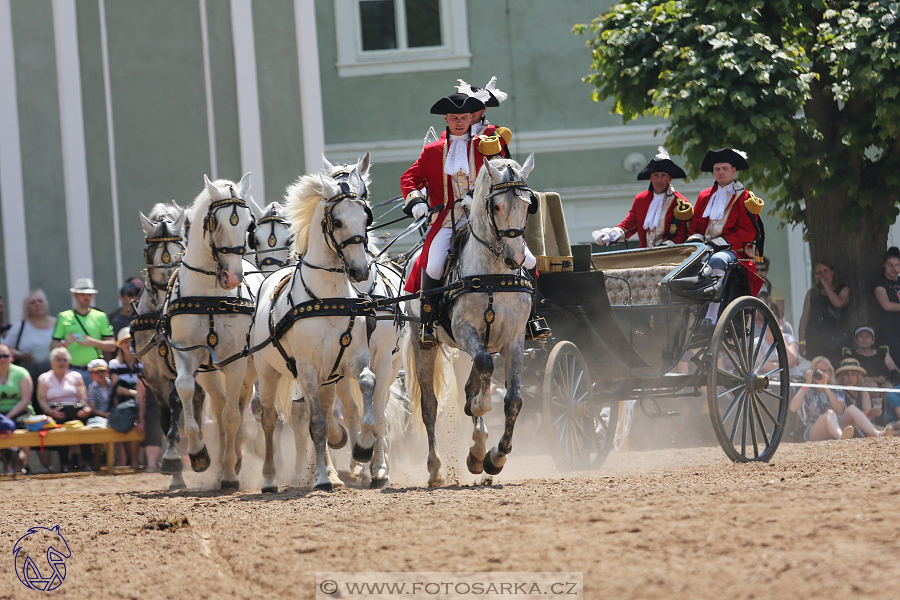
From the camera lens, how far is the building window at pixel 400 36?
614 inches

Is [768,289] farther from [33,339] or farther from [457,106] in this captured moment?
[33,339]

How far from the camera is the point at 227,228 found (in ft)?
26.4

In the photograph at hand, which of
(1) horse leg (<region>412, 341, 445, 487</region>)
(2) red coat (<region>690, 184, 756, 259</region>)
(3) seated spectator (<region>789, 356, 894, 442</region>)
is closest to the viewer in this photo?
(1) horse leg (<region>412, 341, 445, 487</region>)

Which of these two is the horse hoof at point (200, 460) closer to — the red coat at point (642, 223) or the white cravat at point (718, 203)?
the red coat at point (642, 223)

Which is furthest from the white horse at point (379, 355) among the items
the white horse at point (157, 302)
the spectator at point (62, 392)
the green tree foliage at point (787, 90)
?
the green tree foliage at point (787, 90)

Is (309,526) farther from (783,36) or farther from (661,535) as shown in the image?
(783,36)

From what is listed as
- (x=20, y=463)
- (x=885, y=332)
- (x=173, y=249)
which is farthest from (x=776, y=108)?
(x=20, y=463)

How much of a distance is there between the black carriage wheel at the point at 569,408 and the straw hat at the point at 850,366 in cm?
342

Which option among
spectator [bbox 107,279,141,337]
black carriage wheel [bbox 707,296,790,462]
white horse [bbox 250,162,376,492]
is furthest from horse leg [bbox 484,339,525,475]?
spectator [bbox 107,279,141,337]

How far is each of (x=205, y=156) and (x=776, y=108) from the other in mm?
7210

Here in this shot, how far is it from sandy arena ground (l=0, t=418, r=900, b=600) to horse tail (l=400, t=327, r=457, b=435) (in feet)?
4.46

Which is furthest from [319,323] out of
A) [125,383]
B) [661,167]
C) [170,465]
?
[125,383]

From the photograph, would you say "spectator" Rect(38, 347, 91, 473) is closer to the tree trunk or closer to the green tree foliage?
the green tree foliage

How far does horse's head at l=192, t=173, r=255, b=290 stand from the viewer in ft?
26.4
